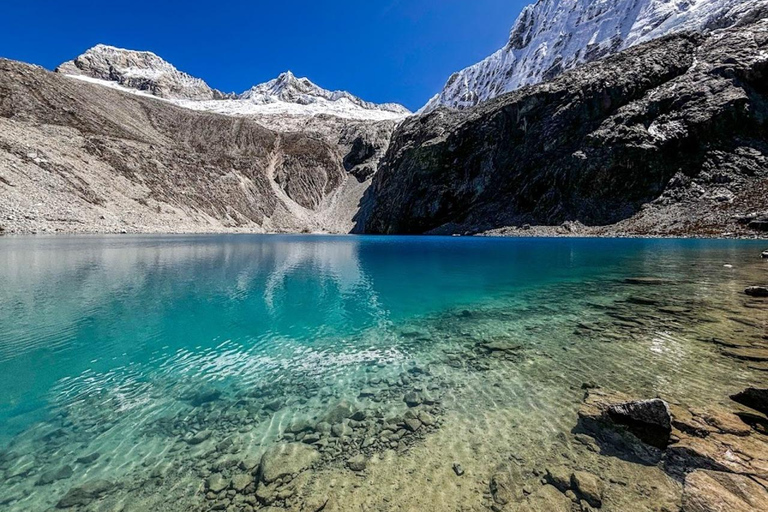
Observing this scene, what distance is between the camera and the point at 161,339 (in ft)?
43.6

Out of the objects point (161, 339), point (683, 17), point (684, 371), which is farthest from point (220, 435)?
point (683, 17)

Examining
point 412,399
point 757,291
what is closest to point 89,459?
point 412,399

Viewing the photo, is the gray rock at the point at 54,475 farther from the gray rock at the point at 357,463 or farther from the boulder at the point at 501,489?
the boulder at the point at 501,489

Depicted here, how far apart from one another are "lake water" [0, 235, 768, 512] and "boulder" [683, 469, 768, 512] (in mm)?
245

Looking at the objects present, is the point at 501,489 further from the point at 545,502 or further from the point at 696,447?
the point at 696,447

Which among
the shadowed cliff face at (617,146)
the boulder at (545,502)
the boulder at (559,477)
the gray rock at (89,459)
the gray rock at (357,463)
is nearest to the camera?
the boulder at (545,502)

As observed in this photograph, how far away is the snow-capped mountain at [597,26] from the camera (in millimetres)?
103375

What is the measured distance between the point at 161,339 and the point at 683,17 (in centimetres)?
16921

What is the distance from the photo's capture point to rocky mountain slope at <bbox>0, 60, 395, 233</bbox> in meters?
77.5

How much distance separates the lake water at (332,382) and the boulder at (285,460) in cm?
14

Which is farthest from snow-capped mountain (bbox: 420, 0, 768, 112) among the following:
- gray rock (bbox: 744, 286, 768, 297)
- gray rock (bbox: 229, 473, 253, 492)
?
gray rock (bbox: 229, 473, 253, 492)

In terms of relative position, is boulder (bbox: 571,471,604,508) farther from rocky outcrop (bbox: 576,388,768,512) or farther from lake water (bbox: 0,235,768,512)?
lake water (bbox: 0,235,768,512)

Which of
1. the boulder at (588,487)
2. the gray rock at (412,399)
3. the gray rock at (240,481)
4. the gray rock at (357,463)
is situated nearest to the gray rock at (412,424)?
Result: the gray rock at (412,399)

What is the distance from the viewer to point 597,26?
15325 cm
